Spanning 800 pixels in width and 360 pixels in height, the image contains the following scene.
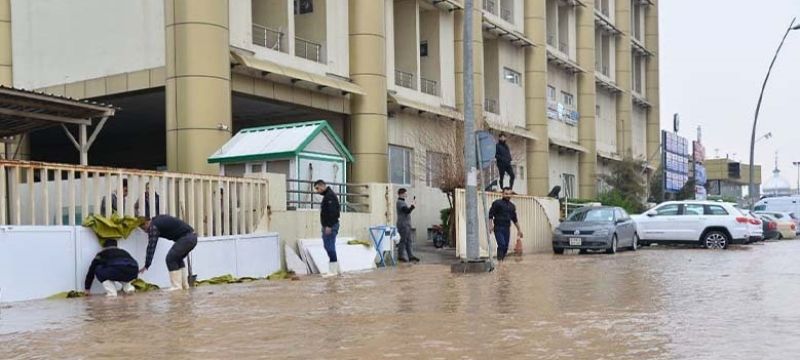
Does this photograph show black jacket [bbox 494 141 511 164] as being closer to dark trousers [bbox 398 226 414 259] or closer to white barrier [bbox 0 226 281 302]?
dark trousers [bbox 398 226 414 259]

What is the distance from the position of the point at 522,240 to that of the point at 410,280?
10.1m

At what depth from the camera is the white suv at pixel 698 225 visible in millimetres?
26531

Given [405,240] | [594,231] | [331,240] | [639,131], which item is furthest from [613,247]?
[639,131]

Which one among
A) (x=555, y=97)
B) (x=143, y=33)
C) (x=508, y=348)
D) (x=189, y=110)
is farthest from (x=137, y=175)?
(x=555, y=97)

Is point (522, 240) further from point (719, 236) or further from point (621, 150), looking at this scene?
point (621, 150)

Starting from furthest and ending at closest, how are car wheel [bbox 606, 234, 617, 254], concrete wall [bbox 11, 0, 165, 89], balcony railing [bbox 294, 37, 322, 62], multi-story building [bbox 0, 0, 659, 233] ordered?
balcony railing [bbox 294, 37, 322, 62] < car wheel [bbox 606, 234, 617, 254] < concrete wall [bbox 11, 0, 165, 89] < multi-story building [bbox 0, 0, 659, 233]

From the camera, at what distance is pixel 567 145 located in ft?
145

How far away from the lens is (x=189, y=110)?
20484 mm

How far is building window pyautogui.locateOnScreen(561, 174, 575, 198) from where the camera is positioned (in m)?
45.9

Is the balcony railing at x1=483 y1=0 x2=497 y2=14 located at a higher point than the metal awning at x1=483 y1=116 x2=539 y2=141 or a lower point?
higher

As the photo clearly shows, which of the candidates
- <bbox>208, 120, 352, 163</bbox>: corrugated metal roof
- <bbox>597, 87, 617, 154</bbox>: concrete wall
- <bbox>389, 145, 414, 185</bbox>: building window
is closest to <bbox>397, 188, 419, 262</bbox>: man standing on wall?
<bbox>208, 120, 352, 163</bbox>: corrugated metal roof

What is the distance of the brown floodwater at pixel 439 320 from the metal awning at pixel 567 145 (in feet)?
89.1

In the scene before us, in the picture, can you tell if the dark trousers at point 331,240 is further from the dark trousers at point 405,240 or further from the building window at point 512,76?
the building window at point 512,76

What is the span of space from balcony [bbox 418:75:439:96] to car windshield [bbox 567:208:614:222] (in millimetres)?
8418
